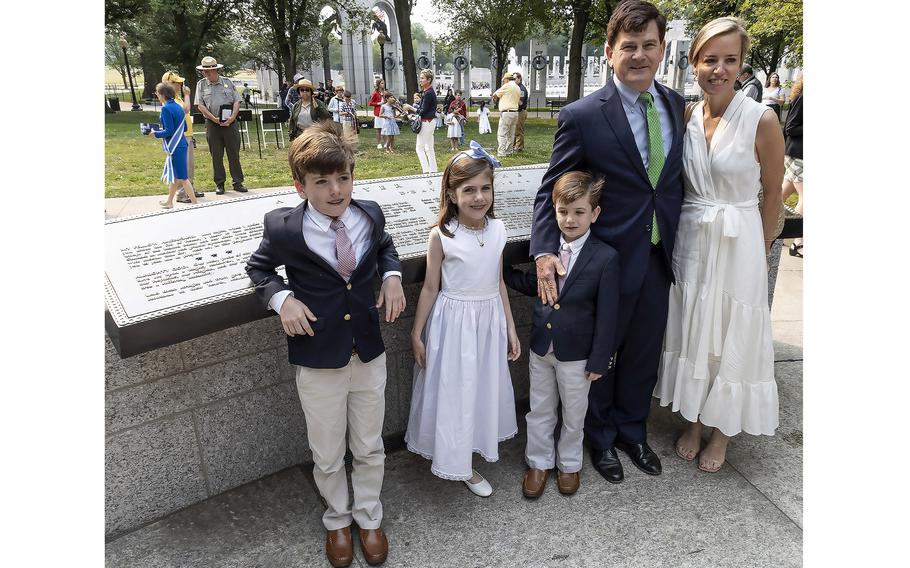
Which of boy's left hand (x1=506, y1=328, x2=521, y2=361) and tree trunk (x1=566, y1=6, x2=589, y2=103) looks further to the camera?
tree trunk (x1=566, y1=6, x2=589, y2=103)

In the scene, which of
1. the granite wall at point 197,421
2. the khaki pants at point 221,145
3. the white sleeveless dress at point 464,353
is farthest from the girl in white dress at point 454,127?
the white sleeveless dress at point 464,353

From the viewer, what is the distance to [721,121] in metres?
2.75

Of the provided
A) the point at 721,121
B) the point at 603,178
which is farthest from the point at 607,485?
the point at 721,121

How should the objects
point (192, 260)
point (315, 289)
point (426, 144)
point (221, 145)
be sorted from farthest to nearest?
point (426, 144) < point (221, 145) < point (192, 260) < point (315, 289)

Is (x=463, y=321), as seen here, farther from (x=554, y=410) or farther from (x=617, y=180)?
(x=617, y=180)

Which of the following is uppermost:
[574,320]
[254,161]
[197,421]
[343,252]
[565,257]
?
[254,161]

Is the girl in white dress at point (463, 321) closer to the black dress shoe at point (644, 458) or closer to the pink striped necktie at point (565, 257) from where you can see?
the pink striped necktie at point (565, 257)

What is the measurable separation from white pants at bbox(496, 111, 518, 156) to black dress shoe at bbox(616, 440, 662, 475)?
11279 millimetres

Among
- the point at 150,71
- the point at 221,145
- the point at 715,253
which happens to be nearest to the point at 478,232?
the point at 715,253

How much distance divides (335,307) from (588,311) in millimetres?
1200

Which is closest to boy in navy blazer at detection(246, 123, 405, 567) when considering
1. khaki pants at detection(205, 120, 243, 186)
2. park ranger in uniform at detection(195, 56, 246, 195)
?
park ranger in uniform at detection(195, 56, 246, 195)

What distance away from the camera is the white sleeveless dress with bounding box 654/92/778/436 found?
8.99 ft

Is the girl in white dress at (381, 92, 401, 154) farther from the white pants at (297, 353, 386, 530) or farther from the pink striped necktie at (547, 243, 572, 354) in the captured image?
the white pants at (297, 353, 386, 530)

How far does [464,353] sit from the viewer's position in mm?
2723
